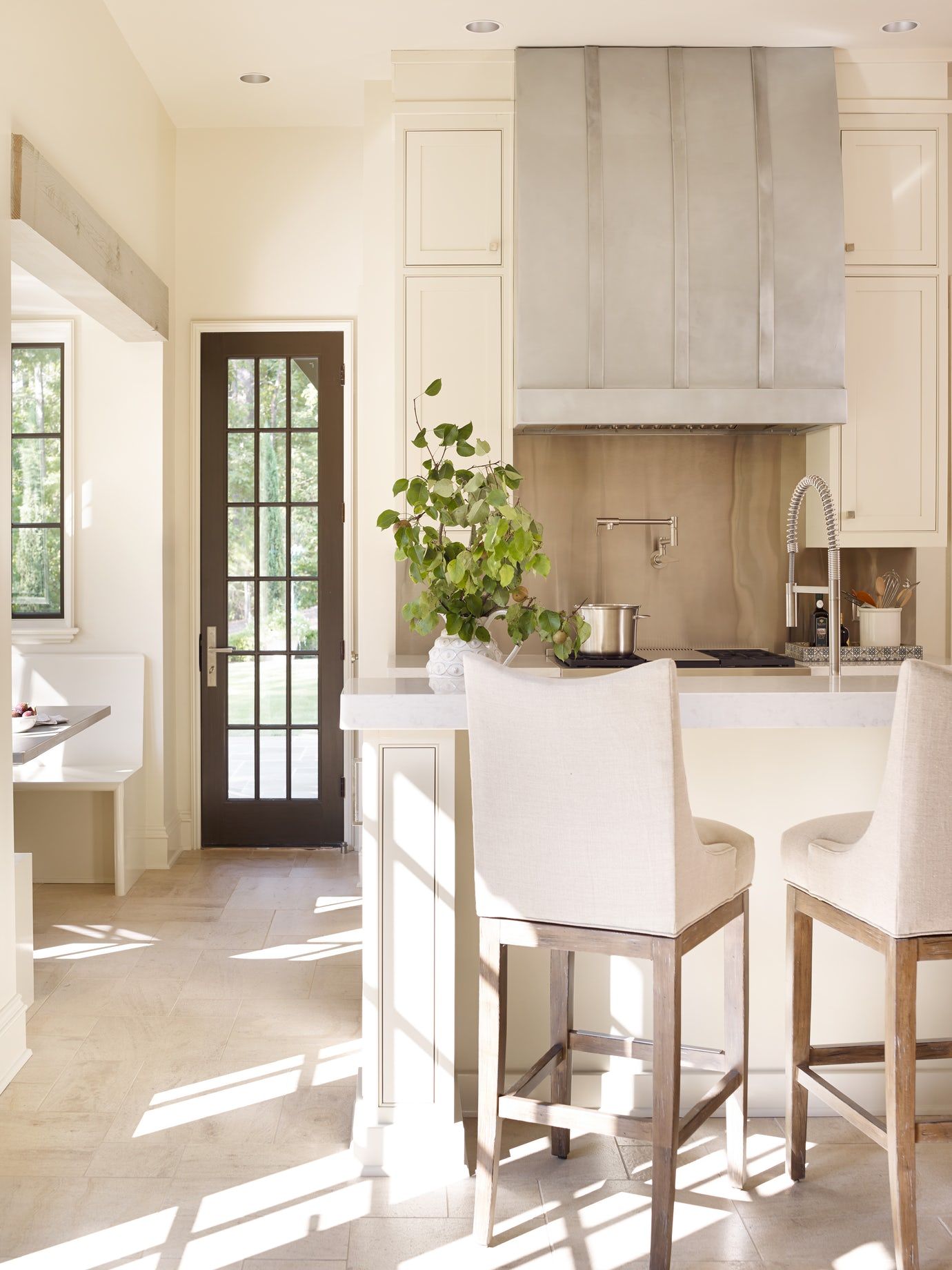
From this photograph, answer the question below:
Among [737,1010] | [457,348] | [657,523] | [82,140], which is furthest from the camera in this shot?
[657,523]

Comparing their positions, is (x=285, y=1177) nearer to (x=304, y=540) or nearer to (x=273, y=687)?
(x=273, y=687)

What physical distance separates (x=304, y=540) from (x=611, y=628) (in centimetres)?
208

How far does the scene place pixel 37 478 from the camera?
4.73 m

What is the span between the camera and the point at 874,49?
365cm

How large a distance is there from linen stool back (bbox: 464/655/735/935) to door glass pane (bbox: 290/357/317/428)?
323cm

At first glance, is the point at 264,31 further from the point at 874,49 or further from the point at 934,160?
the point at 934,160

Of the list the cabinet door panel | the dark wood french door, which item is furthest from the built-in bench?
the cabinet door panel

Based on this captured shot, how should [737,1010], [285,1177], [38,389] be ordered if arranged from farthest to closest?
[38,389] < [285,1177] < [737,1010]

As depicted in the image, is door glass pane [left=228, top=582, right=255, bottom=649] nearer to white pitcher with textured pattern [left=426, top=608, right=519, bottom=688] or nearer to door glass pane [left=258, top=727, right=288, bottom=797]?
door glass pane [left=258, top=727, right=288, bottom=797]

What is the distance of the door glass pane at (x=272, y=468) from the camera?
484cm

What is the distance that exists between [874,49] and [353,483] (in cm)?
260

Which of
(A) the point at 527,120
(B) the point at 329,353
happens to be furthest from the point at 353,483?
(A) the point at 527,120

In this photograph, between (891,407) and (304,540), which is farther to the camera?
(304,540)

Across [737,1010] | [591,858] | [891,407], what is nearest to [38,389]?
[891,407]
